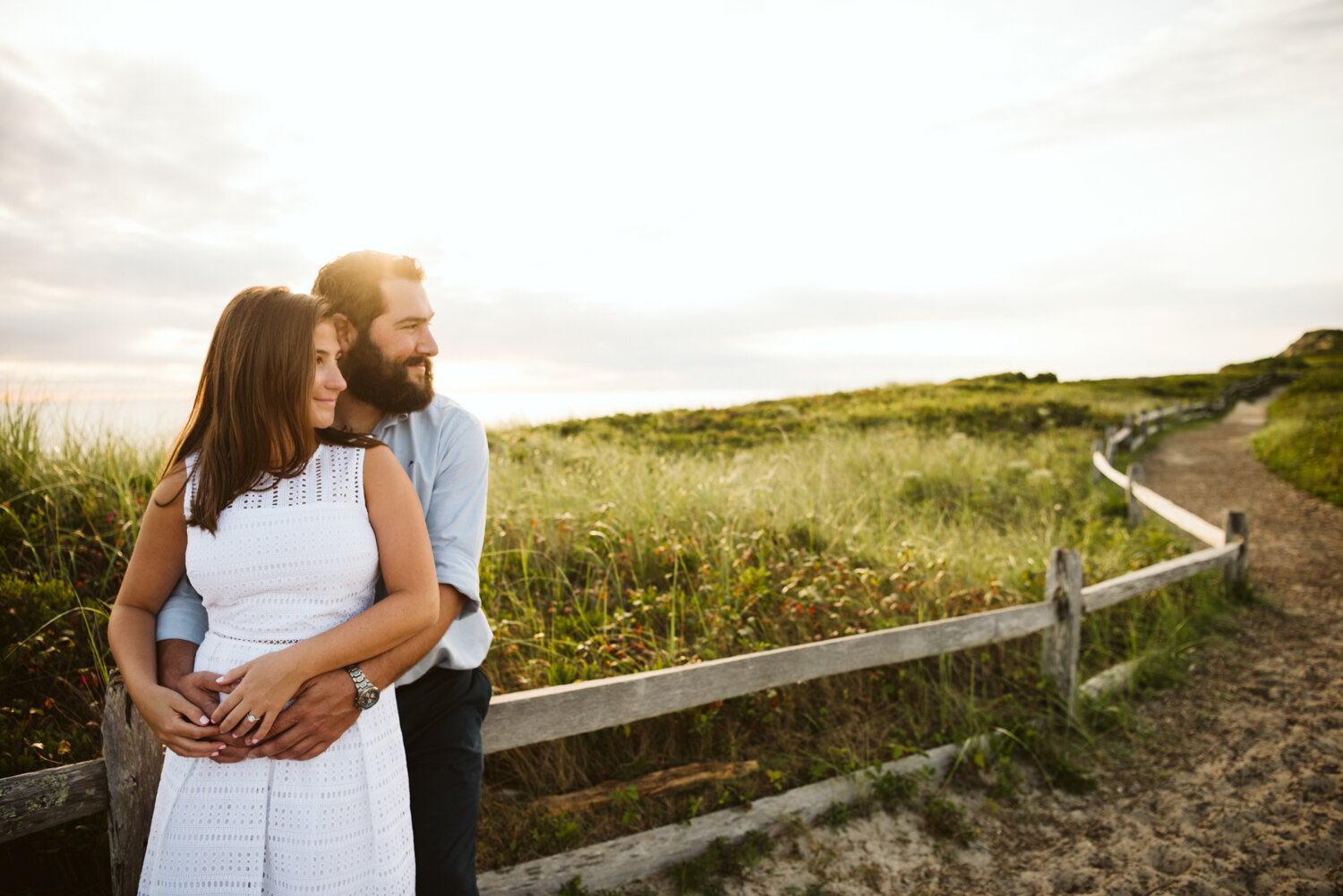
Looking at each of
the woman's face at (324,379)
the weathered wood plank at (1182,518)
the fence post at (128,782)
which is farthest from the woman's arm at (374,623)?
the weathered wood plank at (1182,518)

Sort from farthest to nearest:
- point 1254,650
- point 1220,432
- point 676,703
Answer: point 1220,432 → point 1254,650 → point 676,703

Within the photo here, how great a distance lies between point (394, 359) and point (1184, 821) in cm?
469

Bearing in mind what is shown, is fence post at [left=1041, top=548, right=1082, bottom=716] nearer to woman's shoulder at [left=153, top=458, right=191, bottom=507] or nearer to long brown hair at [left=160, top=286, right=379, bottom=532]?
long brown hair at [left=160, top=286, right=379, bottom=532]

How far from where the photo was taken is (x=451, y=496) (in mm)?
2209

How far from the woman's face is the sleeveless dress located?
14 centimetres

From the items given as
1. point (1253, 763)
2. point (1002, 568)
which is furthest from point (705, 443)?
point (1253, 763)

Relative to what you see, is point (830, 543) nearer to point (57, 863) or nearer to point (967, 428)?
point (57, 863)

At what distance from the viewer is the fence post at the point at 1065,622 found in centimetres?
461

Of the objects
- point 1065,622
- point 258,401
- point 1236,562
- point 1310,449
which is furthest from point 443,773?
point 1310,449

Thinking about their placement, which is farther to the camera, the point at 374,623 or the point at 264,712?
the point at 374,623

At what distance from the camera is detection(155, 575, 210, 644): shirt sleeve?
6.18ft

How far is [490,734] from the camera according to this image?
108 inches

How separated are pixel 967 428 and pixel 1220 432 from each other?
9449mm

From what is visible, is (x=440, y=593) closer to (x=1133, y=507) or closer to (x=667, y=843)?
(x=667, y=843)
